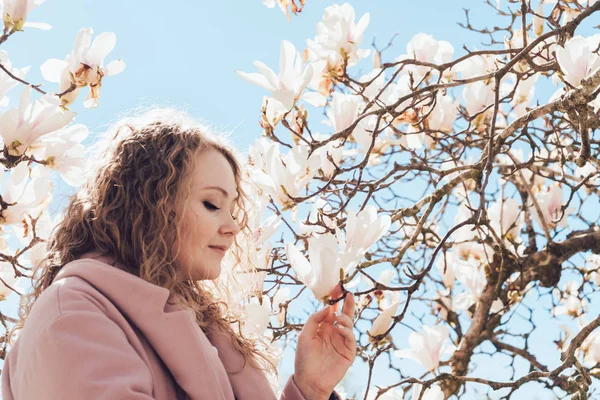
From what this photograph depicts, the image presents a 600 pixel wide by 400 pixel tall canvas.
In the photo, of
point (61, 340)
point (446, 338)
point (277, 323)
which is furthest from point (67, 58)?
point (446, 338)

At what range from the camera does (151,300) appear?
3.88ft

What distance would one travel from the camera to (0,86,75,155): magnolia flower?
151 cm

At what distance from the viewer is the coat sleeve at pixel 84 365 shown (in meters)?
0.99

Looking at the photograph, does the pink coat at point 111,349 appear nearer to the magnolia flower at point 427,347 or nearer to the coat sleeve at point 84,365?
the coat sleeve at point 84,365

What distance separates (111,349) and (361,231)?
1.52 ft

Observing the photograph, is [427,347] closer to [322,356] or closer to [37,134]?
[322,356]

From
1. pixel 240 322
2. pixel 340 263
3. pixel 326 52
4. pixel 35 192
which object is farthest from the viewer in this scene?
pixel 326 52

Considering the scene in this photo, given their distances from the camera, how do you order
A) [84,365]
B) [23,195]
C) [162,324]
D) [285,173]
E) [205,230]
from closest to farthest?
[84,365], [162,324], [205,230], [285,173], [23,195]

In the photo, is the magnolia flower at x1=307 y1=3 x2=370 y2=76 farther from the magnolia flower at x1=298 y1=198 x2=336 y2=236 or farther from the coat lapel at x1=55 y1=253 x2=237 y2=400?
the coat lapel at x1=55 y1=253 x2=237 y2=400

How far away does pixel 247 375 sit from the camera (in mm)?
1334

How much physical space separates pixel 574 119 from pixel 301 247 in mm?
A: 656

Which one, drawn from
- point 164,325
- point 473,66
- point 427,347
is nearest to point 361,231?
point 164,325

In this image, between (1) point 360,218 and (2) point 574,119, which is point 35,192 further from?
(2) point 574,119

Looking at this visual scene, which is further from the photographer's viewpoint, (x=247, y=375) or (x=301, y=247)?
(x=301, y=247)
